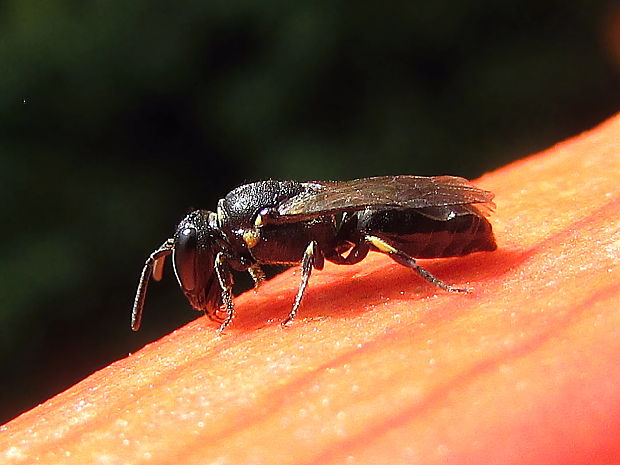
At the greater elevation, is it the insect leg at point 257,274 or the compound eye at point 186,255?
the compound eye at point 186,255

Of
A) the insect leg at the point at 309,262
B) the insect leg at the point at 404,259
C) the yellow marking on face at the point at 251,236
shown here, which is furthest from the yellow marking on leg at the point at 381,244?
the yellow marking on face at the point at 251,236

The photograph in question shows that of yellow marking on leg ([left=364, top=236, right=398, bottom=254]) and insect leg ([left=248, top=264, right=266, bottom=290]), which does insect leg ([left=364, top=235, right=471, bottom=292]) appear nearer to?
yellow marking on leg ([left=364, top=236, right=398, bottom=254])

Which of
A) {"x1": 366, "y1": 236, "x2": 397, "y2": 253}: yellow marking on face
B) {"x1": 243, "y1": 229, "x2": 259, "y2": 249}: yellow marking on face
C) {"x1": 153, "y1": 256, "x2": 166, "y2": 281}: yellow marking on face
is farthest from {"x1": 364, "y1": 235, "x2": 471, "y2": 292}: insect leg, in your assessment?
{"x1": 153, "y1": 256, "x2": 166, "y2": 281}: yellow marking on face

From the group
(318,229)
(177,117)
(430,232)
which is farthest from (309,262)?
(177,117)

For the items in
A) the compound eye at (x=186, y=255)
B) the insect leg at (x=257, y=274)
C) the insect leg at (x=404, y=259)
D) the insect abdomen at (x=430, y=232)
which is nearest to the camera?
the insect leg at (x=404, y=259)

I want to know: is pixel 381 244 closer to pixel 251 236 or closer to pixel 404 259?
pixel 404 259

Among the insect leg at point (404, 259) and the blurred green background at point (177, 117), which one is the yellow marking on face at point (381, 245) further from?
the blurred green background at point (177, 117)
